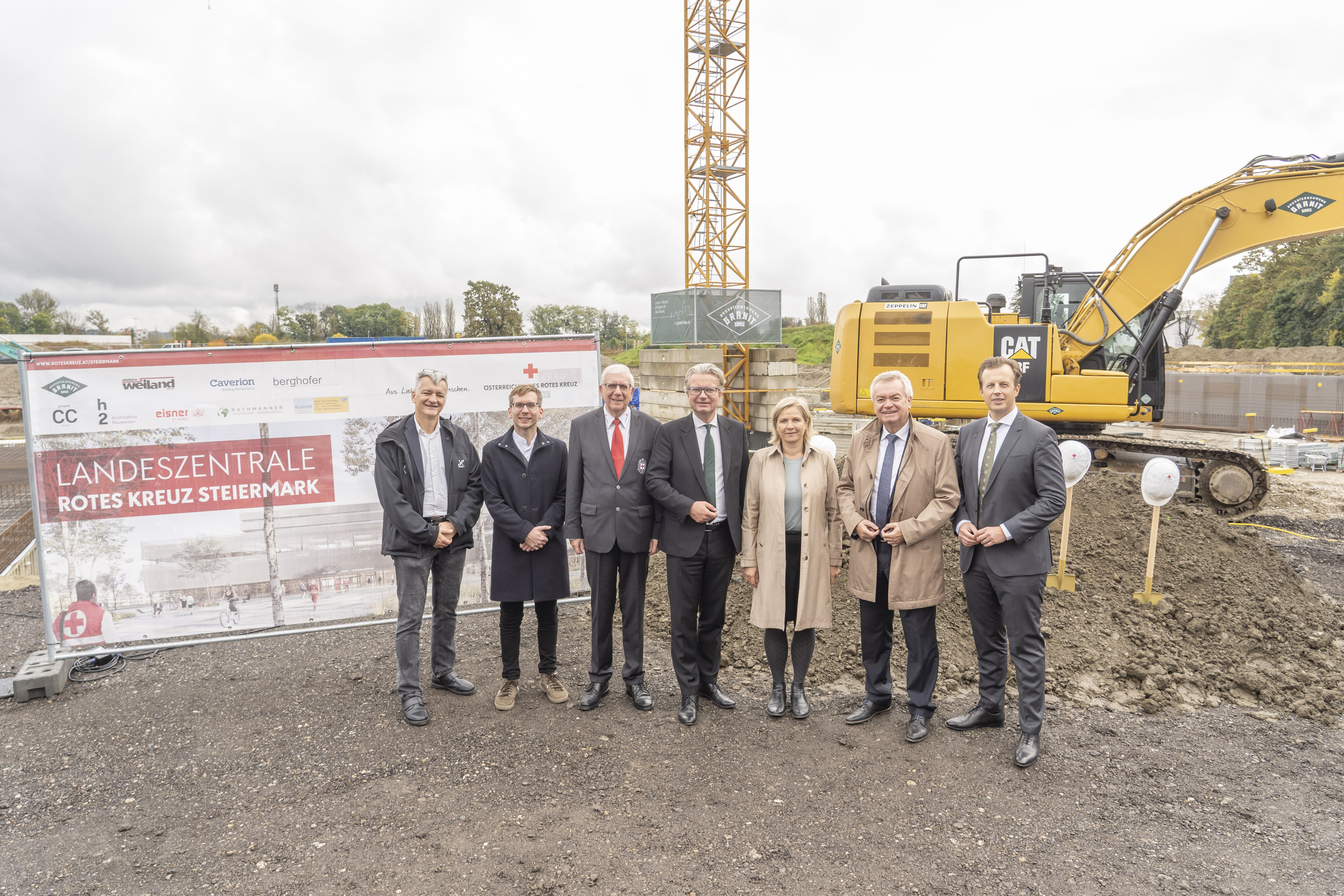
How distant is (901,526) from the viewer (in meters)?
3.82

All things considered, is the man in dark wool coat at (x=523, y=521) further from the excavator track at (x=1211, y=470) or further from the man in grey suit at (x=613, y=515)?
the excavator track at (x=1211, y=470)

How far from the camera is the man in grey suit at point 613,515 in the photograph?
4180mm

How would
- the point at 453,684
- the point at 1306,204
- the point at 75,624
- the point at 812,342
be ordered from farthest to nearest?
the point at 812,342
the point at 1306,204
the point at 75,624
the point at 453,684

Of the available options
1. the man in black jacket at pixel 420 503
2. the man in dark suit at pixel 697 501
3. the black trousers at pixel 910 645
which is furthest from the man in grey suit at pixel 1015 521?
the man in black jacket at pixel 420 503

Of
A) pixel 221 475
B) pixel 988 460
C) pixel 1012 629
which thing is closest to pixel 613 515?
pixel 988 460

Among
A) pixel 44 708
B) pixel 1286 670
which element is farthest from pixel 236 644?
pixel 1286 670

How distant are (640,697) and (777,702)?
2.65 ft

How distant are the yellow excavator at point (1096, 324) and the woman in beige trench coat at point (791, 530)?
16.0 feet

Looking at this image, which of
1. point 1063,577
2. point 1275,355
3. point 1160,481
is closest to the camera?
point 1160,481

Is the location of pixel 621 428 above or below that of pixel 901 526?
above

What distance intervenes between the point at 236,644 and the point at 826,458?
466 centimetres

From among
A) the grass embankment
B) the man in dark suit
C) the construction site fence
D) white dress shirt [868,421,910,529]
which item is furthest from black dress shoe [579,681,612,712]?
the grass embankment

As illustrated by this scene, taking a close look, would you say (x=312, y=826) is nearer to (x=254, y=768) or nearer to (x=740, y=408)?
(x=254, y=768)

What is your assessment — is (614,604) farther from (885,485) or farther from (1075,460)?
(1075,460)
